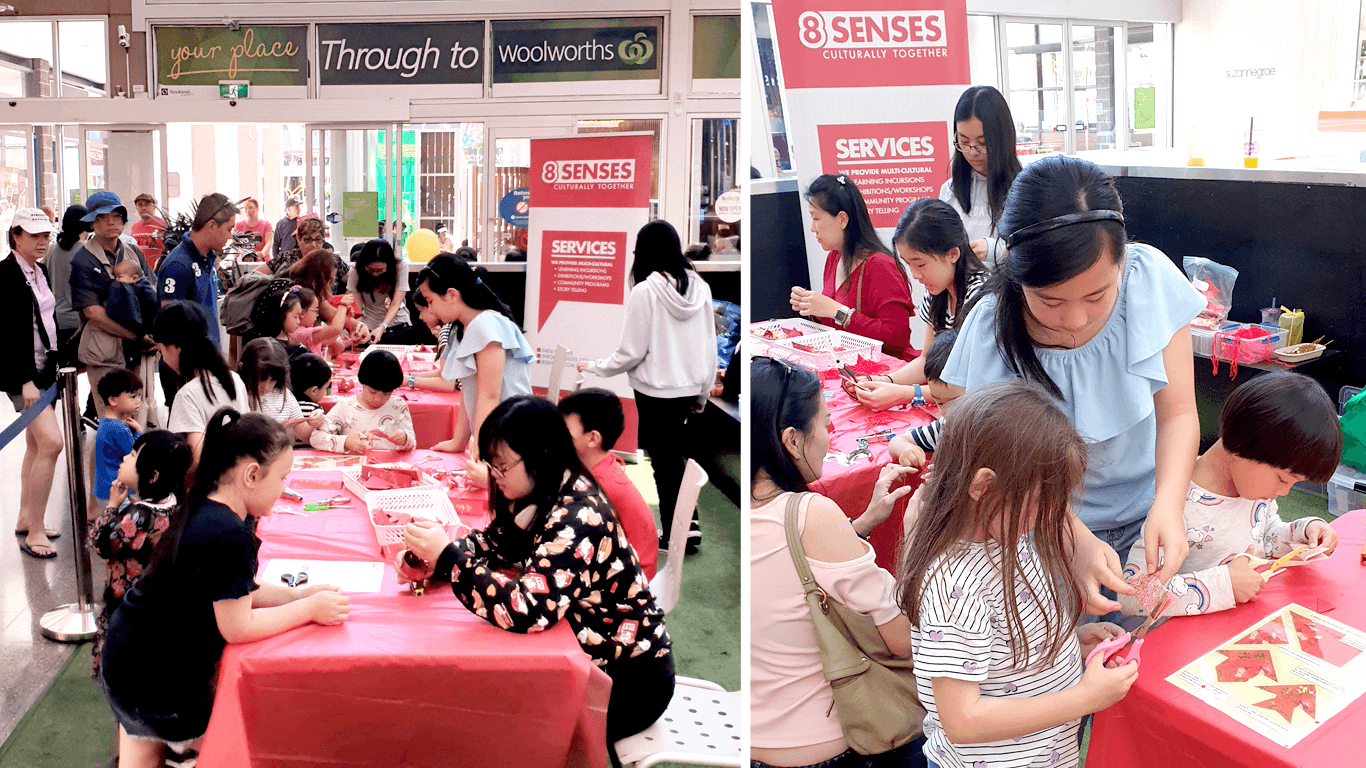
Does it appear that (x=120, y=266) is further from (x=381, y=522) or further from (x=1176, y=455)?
(x=1176, y=455)

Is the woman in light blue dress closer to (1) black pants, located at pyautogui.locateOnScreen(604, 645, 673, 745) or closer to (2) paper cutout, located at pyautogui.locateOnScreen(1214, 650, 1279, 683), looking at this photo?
(2) paper cutout, located at pyautogui.locateOnScreen(1214, 650, 1279, 683)

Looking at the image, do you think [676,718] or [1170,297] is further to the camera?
[676,718]

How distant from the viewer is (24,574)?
370 cm

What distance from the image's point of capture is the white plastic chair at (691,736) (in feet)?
6.47

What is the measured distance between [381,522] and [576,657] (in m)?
0.75

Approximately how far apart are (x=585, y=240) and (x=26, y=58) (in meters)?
7.55

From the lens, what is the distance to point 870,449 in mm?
2076

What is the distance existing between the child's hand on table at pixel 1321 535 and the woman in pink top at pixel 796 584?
0.63 m

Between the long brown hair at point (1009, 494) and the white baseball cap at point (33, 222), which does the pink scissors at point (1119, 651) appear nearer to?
the long brown hair at point (1009, 494)

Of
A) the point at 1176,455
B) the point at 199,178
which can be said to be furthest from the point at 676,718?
the point at 199,178

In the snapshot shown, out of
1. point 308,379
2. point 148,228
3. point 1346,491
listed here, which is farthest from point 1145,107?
point 148,228

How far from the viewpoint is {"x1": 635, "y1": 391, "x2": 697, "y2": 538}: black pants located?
394cm

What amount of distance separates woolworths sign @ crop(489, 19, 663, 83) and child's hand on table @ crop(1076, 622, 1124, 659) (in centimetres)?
891

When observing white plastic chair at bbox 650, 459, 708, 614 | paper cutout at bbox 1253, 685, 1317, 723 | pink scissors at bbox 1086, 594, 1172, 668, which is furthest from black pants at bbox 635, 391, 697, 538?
paper cutout at bbox 1253, 685, 1317, 723
